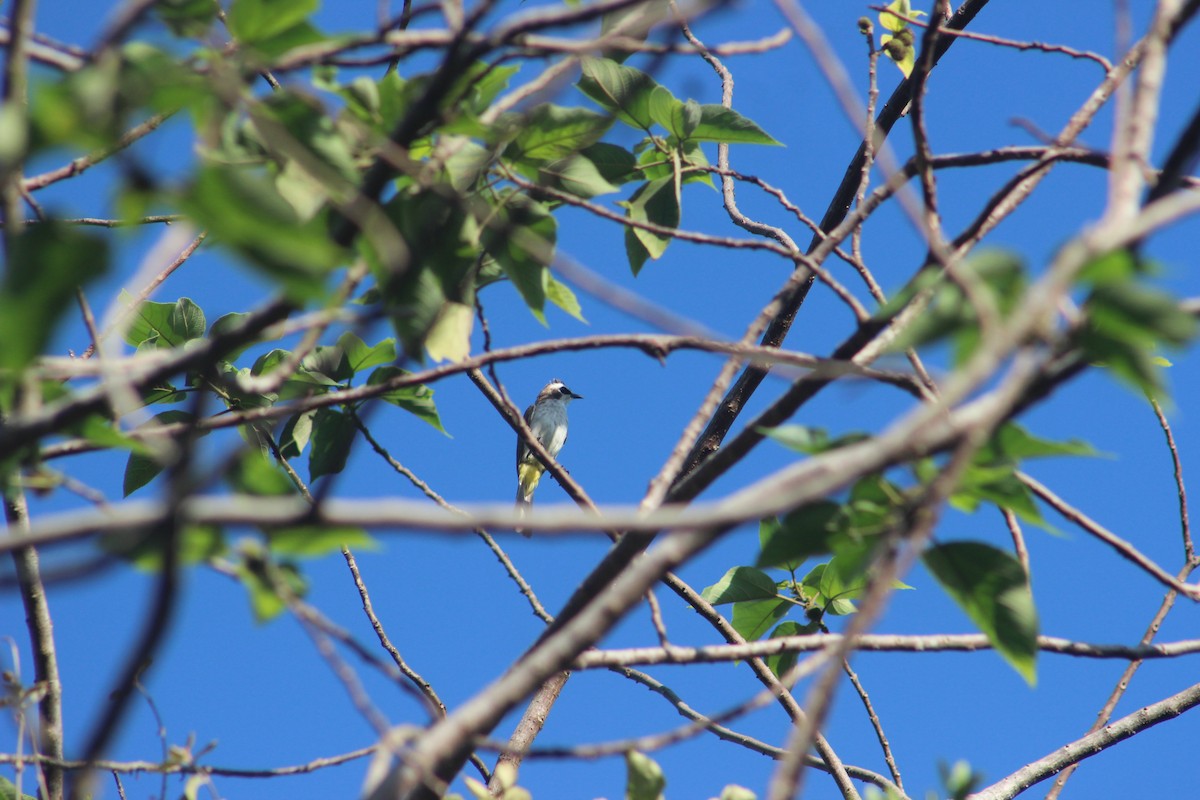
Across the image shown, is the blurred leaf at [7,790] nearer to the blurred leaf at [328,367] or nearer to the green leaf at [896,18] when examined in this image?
the blurred leaf at [328,367]

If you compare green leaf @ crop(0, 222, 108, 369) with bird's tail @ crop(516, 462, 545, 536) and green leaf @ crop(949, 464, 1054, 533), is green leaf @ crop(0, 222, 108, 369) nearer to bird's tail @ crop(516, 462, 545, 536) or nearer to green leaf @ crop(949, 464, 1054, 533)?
green leaf @ crop(949, 464, 1054, 533)

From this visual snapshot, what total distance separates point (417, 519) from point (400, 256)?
0.65 metres

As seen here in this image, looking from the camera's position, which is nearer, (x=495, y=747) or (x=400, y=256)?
(x=495, y=747)

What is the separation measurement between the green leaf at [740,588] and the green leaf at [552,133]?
1.34 metres

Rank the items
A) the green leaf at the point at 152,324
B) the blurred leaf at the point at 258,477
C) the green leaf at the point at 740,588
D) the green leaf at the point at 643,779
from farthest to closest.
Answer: the green leaf at the point at 152,324 < the green leaf at the point at 740,588 < the green leaf at the point at 643,779 < the blurred leaf at the point at 258,477

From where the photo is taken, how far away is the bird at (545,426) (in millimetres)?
12859

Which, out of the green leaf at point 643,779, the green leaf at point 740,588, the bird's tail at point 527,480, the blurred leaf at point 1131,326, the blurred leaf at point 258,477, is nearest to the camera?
the blurred leaf at point 1131,326

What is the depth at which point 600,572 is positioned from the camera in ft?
6.47

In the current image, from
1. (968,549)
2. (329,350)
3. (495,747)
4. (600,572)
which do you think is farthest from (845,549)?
(329,350)

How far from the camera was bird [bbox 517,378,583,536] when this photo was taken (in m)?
12.9

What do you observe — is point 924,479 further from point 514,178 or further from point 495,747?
point 514,178

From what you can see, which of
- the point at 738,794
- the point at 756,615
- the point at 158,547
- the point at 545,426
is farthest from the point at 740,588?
the point at 545,426

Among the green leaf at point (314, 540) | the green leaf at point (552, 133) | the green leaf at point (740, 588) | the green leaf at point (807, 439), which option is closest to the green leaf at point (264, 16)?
the green leaf at point (552, 133)

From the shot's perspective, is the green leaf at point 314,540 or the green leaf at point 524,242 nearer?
the green leaf at point 314,540
